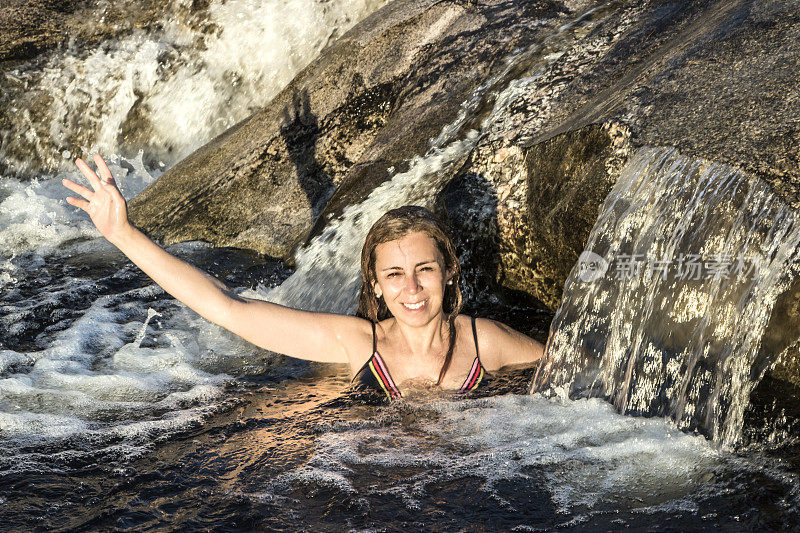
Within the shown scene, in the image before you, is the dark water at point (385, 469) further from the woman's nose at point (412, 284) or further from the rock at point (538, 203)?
the rock at point (538, 203)

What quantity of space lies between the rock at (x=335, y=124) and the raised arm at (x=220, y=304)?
198cm

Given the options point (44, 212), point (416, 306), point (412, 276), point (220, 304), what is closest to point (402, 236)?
point (412, 276)

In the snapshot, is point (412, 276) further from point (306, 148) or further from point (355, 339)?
point (306, 148)

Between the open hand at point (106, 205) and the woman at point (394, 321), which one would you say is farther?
the woman at point (394, 321)

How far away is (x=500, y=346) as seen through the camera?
155 inches

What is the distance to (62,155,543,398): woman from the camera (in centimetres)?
344

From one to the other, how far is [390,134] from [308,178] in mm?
821

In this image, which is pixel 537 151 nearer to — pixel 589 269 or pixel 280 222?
pixel 589 269

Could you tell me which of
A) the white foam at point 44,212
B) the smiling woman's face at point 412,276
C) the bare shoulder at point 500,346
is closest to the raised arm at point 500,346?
the bare shoulder at point 500,346

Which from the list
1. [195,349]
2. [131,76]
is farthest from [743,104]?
[131,76]

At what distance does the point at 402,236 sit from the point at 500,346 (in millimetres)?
722

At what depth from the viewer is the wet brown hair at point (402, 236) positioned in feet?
12.1

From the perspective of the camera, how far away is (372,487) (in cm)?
302

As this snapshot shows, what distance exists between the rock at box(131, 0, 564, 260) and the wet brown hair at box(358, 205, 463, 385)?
178cm
